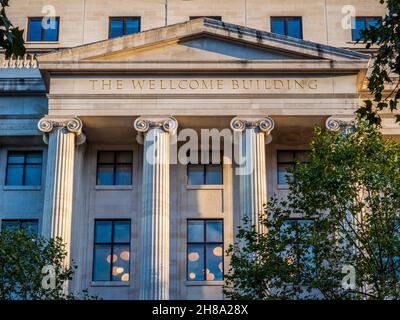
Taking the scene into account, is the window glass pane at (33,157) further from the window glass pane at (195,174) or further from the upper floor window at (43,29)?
the upper floor window at (43,29)

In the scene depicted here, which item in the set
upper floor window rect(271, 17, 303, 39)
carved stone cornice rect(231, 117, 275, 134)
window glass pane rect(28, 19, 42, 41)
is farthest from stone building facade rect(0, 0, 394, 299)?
upper floor window rect(271, 17, 303, 39)

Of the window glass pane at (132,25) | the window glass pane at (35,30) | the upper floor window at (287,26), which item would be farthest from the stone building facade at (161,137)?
the upper floor window at (287,26)

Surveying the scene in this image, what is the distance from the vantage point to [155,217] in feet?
124

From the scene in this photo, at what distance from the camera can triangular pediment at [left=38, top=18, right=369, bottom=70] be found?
131 ft

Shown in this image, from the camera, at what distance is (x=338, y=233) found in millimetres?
29922

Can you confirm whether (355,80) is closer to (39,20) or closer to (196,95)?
(196,95)

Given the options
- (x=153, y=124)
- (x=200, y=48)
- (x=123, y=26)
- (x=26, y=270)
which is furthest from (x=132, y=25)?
(x=26, y=270)

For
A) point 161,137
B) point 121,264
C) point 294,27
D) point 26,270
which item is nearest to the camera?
point 26,270

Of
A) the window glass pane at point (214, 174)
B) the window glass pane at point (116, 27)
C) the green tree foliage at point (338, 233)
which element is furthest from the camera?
the window glass pane at point (116, 27)

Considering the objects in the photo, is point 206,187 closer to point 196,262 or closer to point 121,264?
point 196,262

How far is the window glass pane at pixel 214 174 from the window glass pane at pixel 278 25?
10.2 m

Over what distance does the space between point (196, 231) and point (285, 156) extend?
5.94 meters

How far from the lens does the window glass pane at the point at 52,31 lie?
158 feet

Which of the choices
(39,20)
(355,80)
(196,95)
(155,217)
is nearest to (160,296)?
(155,217)
